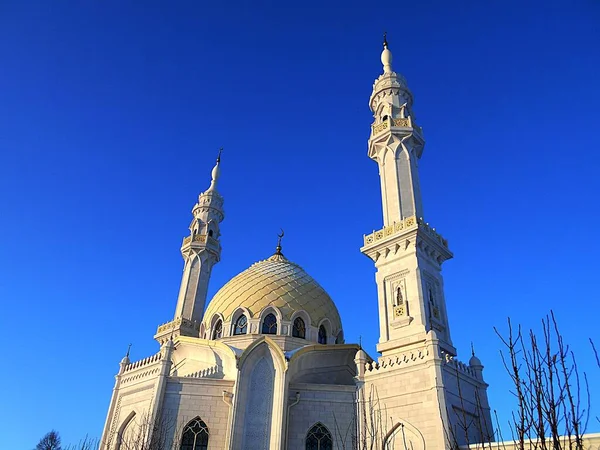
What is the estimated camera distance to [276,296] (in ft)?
82.7

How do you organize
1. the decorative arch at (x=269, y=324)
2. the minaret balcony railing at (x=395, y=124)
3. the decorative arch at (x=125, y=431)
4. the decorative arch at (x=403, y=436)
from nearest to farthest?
the decorative arch at (x=403, y=436) → the decorative arch at (x=125, y=431) → the minaret balcony railing at (x=395, y=124) → the decorative arch at (x=269, y=324)

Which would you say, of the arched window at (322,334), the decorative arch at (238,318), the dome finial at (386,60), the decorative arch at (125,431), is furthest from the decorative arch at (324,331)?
the dome finial at (386,60)

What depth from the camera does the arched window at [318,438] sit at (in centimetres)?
1784

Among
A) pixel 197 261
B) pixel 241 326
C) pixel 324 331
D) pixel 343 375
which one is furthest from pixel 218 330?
pixel 343 375

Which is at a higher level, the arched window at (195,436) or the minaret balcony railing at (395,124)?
the minaret balcony railing at (395,124)

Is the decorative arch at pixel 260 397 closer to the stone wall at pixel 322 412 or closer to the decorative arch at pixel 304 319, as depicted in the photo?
the stone wall at pixel 322 412

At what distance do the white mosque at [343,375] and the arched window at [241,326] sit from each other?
6cm

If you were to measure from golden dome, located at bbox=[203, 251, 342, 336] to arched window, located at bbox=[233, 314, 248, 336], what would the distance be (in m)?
0.46

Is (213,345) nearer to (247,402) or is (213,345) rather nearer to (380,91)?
(247,402)

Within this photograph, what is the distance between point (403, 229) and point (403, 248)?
0.79 meters

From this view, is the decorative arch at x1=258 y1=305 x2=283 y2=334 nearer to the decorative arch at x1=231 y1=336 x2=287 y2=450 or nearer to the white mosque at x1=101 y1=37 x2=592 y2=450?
the white mosque at x1=101 y1=37 x2=592 y2=450

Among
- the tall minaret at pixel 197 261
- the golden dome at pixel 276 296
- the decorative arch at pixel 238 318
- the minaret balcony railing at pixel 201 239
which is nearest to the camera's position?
the decorative arch at pixel 238 318

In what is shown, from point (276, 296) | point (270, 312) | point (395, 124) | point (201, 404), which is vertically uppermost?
point (395, 124)

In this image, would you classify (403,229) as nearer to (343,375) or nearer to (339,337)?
(343,375)
